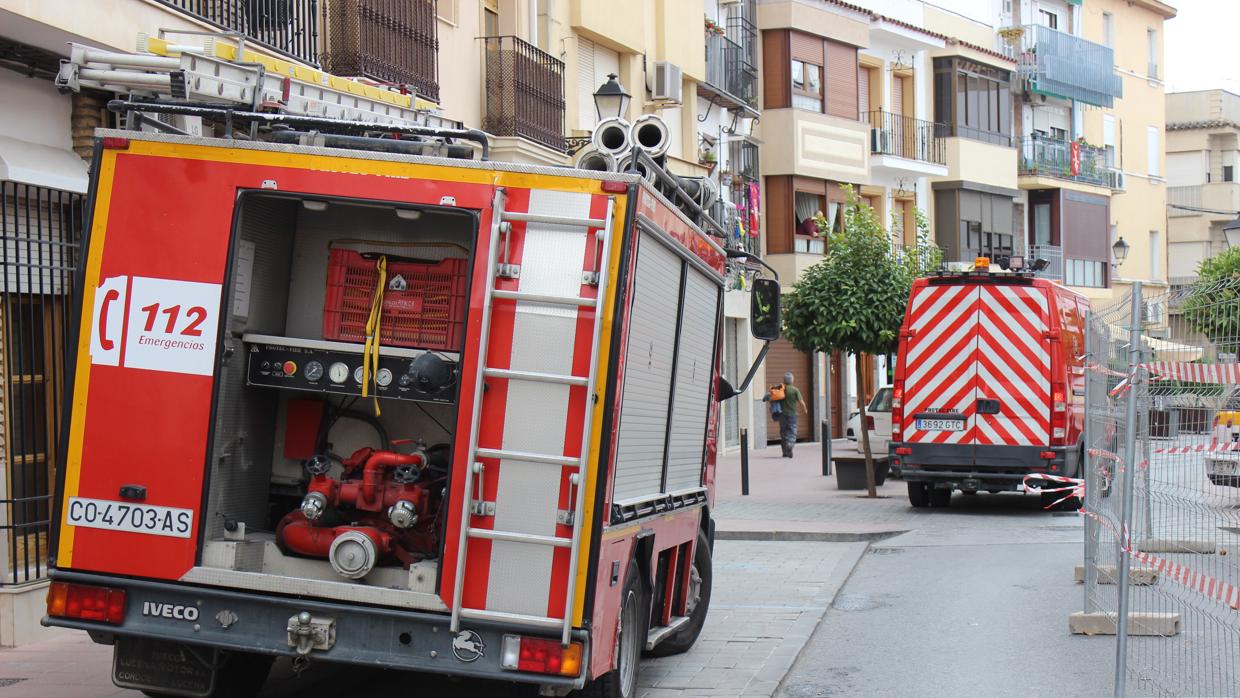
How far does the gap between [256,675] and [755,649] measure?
3429 millimetres

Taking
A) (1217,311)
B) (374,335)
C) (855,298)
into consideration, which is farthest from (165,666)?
(855,298)

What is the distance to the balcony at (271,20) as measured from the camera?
1315cm

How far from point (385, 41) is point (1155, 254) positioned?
43209 mm

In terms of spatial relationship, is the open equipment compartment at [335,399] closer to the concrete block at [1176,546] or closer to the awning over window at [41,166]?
the awning over window at [41,166]

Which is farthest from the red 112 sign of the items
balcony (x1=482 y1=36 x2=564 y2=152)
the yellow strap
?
balcony (x1=482 y1=36 x2=564 y2=152)

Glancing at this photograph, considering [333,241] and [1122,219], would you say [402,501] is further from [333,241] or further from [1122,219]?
[1122,219]

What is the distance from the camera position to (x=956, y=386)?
18891 millimetres

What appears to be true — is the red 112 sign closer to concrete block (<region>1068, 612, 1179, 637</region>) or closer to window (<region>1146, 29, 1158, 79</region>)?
concrete block (<region>1068, 612, 1179, 637</region>)

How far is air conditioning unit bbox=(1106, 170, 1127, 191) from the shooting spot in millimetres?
51125

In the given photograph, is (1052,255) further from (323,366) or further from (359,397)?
(323,366)

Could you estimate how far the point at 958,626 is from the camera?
1127 cm

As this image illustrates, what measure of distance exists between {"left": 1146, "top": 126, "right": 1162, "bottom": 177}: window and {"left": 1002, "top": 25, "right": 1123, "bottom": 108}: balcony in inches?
187

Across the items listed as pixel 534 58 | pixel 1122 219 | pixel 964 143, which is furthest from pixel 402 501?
pixel 1122 219

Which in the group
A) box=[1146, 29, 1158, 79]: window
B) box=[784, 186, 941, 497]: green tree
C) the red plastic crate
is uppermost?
box=[1146, 29, 1158, 79]: window
